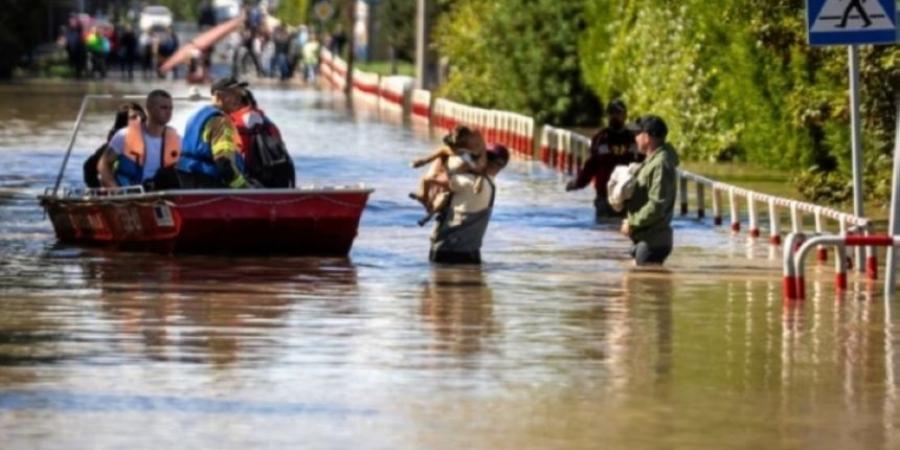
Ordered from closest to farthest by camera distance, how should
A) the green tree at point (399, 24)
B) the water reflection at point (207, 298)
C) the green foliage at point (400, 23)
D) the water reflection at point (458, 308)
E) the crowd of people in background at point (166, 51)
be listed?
the water reflection at point (207, 298) < the water reflection at point (458, 308) < the crowd of people in background at point (166, 51) < the green tree at point (399, 24) < the green foliage at point (400, 23)

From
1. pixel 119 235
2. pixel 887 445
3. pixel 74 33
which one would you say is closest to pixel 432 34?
pixel 74 33

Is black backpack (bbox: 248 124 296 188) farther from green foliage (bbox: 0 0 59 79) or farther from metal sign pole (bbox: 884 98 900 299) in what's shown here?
green foliage (bbox: 0 0 59 79)

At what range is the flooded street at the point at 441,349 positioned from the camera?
12766 mm

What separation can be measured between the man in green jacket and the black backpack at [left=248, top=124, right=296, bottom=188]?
10.6ft

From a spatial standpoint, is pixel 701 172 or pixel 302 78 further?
pixel 302 78

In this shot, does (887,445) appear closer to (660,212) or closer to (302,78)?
(660,212)

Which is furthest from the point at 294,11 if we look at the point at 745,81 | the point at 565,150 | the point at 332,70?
the point at 745,81

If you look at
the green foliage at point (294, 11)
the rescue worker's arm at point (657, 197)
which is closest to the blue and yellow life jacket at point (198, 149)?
the rescue worker's arm at point (657, 197)

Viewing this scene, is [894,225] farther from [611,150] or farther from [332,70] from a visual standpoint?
[332,70]

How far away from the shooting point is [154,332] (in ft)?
55.2

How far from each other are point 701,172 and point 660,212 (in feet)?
48.8

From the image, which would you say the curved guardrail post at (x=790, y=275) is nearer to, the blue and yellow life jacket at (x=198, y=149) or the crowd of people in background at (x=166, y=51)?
the blue and yellow life jacket at (x=198, y=149)

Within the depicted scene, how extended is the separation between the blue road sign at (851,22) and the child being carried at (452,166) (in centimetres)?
306

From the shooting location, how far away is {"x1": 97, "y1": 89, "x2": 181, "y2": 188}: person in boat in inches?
925
